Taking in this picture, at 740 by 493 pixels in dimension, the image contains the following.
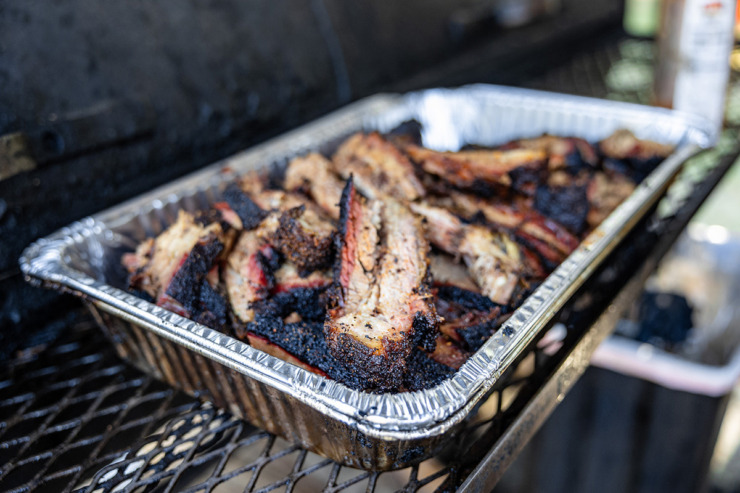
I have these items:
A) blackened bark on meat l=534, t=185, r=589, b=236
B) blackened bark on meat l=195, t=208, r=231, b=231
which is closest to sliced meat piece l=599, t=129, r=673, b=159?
blackened bark on meat l=534, t=185, r=589, b=236

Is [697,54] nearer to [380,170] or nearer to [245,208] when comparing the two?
[380,170]

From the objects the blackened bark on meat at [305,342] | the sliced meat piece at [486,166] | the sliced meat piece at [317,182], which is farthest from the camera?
the sliced meat piece at [486,166]

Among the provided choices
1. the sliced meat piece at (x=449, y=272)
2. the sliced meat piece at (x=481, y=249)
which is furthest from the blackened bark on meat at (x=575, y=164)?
the sliced meat piece at (x=449, y=272)

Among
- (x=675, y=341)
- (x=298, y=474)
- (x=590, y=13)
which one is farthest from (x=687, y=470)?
(x=590, y=13)

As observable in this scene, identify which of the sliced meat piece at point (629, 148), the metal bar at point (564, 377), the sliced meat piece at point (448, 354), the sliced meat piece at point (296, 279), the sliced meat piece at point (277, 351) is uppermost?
the sliced meat piece at point (629, 148)

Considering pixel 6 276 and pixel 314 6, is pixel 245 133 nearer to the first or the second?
pixel 314 6

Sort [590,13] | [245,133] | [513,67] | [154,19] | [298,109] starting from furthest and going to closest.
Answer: [590,13], [513,67], [298,109], [245,133], [154,19]

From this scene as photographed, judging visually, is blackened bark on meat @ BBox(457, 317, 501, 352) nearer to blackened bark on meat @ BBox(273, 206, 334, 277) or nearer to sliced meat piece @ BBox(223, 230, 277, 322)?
blackened bark on meat @ BBox(273, 206, 334, 277)

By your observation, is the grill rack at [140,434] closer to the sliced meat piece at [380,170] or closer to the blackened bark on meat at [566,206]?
the blackened bark on meat at [566,206]
